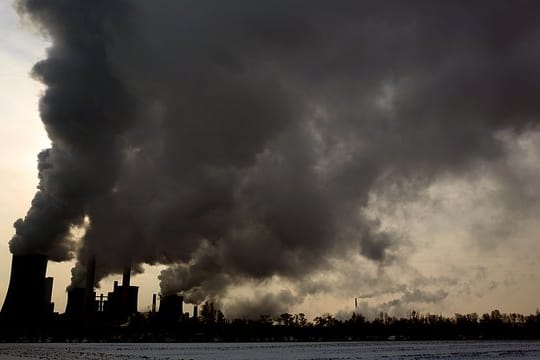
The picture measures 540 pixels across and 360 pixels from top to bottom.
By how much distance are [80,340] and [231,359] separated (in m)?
A: 125

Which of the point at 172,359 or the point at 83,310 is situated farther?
the point at 83,310

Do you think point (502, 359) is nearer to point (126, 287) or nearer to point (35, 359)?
point (35, 359)

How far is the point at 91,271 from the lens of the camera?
163625mm

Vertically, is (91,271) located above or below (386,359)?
above

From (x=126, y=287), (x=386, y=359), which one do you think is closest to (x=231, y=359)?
(x=386, y=359)

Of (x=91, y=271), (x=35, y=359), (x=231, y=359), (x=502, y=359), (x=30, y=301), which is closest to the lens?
(x=35, y=359)

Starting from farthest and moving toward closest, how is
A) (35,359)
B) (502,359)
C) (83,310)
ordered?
(83,310), (502,359), (35,359)

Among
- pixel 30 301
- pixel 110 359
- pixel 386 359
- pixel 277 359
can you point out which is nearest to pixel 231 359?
pixel 277 359

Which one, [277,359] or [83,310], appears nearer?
[277,359]

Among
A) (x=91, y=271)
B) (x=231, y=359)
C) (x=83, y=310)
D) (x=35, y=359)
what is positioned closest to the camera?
(x=35, y=359)

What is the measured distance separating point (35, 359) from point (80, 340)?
126m

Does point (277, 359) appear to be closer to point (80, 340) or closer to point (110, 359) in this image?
point (110, 359)

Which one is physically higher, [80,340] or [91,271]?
[91,271]

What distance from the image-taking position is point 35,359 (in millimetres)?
78062
